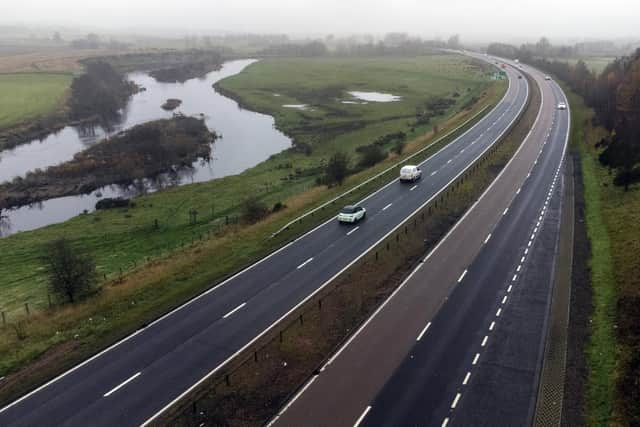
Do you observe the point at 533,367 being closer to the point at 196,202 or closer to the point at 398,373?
the point at 398,373

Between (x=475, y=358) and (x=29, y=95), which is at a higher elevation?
(x=475, y=358)

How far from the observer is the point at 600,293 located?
2747 cm

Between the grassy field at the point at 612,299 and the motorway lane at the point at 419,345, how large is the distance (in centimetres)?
506

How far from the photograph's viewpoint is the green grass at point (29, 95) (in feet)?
339

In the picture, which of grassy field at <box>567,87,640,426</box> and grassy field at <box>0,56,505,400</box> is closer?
grassy field at <box>567,87,640,426</box>

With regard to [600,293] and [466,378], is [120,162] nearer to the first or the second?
[466,378]

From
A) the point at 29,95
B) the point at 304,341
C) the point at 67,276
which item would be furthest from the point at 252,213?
the point at 29,95

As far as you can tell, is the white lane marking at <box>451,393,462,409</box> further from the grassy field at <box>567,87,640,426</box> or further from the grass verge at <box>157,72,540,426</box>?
the grass verge at <box>157,72,540,426</box>

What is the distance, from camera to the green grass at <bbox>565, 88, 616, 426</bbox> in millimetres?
19453

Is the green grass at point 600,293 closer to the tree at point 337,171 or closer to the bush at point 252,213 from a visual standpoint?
the tree at point 337,171

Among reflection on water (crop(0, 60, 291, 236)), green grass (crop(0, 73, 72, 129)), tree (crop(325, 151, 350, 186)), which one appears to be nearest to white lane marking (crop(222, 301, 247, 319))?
tree (crop(325, 151, 350, 186))

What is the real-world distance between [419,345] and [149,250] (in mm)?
26838

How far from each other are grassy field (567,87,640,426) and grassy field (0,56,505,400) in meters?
21.3

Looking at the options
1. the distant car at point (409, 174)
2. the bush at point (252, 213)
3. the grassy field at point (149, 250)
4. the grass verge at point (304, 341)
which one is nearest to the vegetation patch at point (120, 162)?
the grassy field at point (149, 250)
